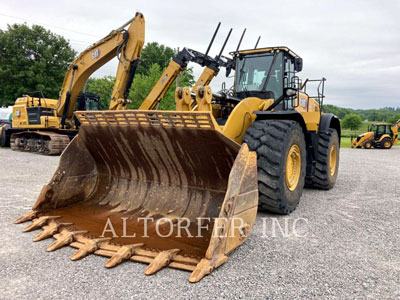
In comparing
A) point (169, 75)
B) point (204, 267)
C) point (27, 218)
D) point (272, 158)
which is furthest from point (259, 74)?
point (27, 218)

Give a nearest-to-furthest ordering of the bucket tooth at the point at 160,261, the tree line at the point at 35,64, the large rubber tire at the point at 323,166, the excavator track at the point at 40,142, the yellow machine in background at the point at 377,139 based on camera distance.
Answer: the bucket tooth at the point at 160,261 → the large rubber tire at the point at 323,166 → the excavator track at the point at 40,142 → the yellow machine in background at the point at 377,139 → the tree line at the point at 35,64

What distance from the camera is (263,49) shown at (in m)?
5.82

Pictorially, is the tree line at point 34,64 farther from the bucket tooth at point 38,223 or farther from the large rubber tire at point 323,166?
the bucket tooth at point 38,223

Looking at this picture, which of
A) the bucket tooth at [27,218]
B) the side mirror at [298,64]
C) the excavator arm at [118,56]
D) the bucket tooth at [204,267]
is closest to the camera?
the bucket tooth at [204,267]

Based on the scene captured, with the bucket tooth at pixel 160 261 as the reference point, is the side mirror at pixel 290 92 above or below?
above

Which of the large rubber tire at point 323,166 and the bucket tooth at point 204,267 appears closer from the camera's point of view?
the bucket tooth at point 204,267

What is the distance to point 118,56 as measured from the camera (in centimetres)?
826

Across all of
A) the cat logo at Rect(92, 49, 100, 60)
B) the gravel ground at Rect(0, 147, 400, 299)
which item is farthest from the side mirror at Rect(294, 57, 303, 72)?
the cat logo at Rect(92, 49, 100, 60)

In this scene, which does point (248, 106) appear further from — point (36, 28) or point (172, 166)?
point (36, 28)

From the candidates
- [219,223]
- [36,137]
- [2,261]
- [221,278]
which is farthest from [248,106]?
[36,137]

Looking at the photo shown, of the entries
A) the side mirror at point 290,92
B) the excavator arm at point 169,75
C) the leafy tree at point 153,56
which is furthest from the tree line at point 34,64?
the side mirror at point 290,92

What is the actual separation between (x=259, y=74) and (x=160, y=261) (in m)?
4.11

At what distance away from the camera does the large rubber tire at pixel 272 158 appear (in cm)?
412

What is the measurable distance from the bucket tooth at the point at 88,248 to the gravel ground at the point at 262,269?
0.05 metres
